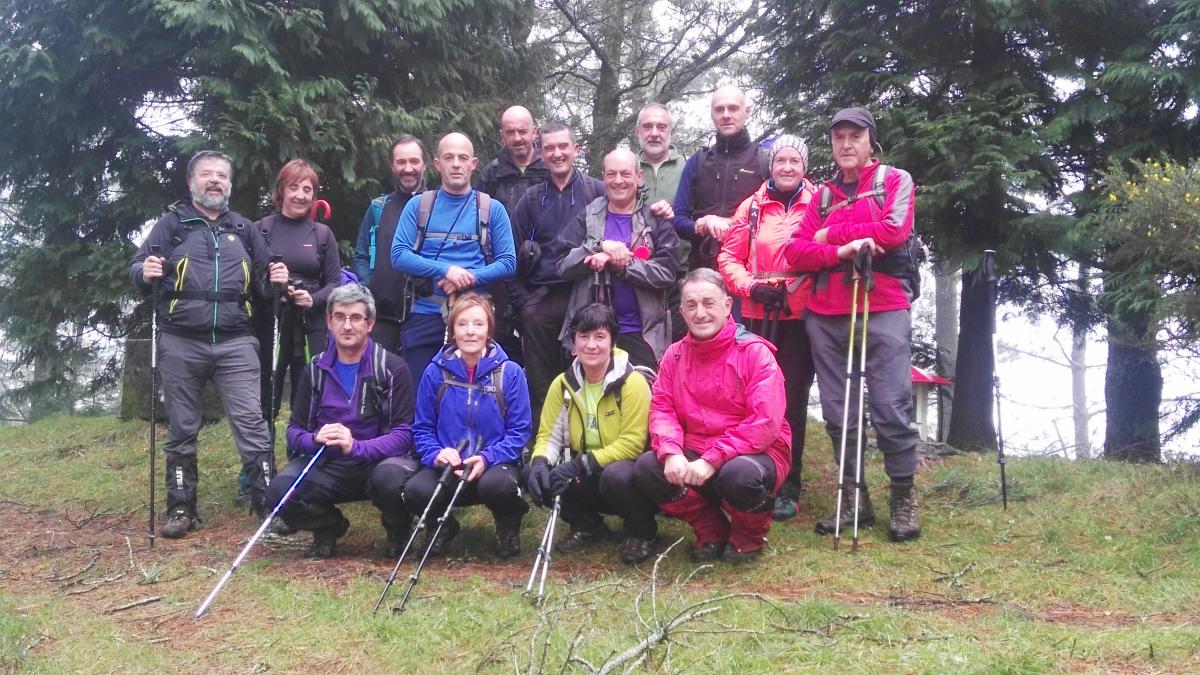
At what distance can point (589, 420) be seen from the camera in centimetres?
529

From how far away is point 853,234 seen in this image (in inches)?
212

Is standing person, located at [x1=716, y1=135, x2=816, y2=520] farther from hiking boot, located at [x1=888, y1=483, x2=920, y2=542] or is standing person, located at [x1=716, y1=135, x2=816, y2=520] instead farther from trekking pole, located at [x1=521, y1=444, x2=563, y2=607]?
trekking pole, located at [x1=521, y1=444, x2=563, y2=607]

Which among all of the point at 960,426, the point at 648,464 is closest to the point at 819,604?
the point at 648,464

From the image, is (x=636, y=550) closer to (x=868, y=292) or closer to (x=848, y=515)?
(x=848, y=515)

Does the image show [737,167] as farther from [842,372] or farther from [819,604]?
[819,604]

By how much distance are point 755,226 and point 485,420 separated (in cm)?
211

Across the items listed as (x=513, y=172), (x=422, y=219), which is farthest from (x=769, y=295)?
(x=422, y=219)

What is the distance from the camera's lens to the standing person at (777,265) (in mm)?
5785

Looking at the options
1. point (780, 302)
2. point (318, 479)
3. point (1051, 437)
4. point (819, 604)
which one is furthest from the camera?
point (1051, 437)

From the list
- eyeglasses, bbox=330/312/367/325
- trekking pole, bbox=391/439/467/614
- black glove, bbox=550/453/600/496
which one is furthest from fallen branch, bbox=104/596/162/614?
black glove, bbox=550/453/600/496

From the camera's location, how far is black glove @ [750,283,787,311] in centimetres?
577

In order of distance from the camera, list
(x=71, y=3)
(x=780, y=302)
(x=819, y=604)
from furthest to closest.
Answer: (x=71, y=3) → (x=780, y=302) → (x=819, y=604)

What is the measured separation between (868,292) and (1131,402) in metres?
5.87

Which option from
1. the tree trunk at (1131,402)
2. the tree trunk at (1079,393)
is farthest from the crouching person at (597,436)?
the tree trunk at (1079,393)
